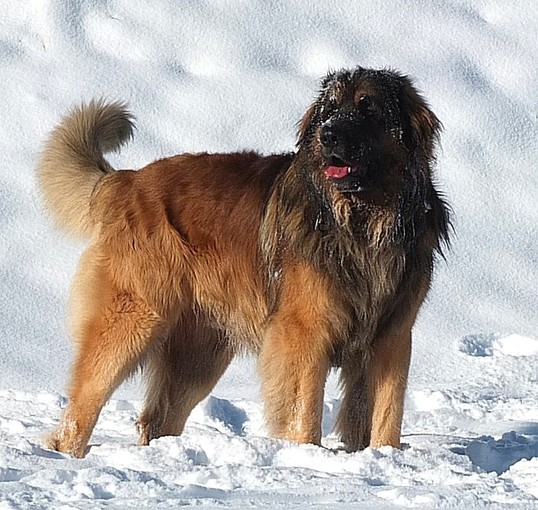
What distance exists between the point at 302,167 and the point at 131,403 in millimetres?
2129

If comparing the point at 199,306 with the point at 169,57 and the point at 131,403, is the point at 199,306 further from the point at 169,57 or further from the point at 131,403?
the point at 169,57

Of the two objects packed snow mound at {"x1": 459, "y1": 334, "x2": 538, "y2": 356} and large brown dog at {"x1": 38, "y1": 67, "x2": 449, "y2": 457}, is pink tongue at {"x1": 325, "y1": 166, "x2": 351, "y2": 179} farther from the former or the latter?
packed snow mound at {"x1": 459, "y1": 334, "x2": 538, "y2": 356}

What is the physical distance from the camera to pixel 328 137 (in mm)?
4539

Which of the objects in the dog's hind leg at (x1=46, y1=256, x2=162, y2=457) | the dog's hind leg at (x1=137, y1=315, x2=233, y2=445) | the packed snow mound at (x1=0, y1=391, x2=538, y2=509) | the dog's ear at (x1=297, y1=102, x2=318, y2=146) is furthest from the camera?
the dog's hind leg at (x1=137, y1=315, x2=233, y2=445)

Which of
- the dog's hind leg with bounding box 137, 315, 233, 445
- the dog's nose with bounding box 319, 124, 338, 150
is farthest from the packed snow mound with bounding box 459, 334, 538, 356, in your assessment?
the dog's nose with bounding box 319, 124, 338, 150

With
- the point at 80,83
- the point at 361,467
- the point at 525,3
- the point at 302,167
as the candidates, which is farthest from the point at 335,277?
the point at 525,3

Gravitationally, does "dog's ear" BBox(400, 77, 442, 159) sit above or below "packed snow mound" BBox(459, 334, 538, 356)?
below

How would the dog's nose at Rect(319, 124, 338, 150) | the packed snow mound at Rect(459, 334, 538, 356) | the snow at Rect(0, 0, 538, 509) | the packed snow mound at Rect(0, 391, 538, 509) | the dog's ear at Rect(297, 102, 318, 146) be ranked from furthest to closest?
1. the packed snow mound at Rect(459, 334, 538, 356)
2. the dog's ear at Rect(297, 102, 318, 146)
3. the dog's nose at Rect(319, 124, 338, 150)
4. the snow at Rect(0, 0, 538, 509)
5. the packed snow mound at Rect(0, 391, 538, 509)

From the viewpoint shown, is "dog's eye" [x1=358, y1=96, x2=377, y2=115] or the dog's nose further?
"dog's eye" [x1=358, y1=96, x2=377, y2=115]

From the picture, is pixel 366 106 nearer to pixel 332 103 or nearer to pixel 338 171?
pixel 332 103

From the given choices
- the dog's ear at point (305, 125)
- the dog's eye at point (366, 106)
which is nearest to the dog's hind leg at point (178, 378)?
the dog's ear at point (305, 125)

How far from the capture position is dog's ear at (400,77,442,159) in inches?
187

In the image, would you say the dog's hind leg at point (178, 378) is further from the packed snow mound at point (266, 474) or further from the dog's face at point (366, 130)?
the dog's face at point (366, 130)

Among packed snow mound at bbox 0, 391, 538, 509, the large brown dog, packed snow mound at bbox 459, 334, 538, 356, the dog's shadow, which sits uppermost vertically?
packed snow mound at bbox 459, 334, 538, 356
